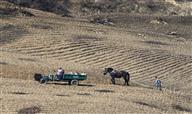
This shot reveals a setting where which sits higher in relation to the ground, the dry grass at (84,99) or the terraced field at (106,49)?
the dry grass at (84,99)

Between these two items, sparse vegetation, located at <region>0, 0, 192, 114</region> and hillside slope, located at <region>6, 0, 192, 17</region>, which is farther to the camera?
hillside slope, located at <region>6, 0, 192, 17</region>

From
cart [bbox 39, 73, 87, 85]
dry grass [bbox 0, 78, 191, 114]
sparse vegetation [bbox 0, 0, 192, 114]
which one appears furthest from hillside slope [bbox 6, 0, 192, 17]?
dry grass [bbox 0, 78, 191, 114]

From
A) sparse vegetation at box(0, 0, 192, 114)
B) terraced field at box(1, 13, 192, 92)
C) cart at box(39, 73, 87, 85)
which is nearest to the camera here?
sparse vegetation at box(0, 0, 192, 114)

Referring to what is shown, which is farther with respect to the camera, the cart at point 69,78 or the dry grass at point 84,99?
the cart at point 69,78

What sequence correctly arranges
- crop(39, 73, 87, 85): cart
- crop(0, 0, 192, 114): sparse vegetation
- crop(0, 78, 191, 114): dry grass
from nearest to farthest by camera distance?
1. crop(0, 78, 191, 114): dry grass
2. crop(0, 0, 192, 114): sparse vegetation
3. crop(39, 73, 87, 85): cart

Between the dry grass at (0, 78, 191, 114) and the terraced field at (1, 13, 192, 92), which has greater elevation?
the dry grass at (0, 78, 191, 114)

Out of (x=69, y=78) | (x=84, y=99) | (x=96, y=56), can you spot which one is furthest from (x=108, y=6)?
(x=84, y=99)

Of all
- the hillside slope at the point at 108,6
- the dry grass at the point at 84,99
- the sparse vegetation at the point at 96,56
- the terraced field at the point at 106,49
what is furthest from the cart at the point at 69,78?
the hillside slope at the point at 108,6

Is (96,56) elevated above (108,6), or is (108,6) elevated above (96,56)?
(108,6)

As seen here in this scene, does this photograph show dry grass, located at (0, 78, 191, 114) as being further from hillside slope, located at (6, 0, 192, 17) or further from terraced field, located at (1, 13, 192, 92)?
hillside slope, located at (6, 0, 192, 17)

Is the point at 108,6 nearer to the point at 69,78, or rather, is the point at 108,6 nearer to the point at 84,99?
the point at 69,78

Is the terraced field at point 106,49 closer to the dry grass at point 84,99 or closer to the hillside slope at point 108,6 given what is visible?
the dry grass at point 84,99

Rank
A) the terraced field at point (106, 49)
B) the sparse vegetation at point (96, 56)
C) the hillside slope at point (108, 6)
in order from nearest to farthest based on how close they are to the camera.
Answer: the sparse vegetation at point (96, 56) → the terraced field at point (106, 49) → the hillside slope at point (108, 6)

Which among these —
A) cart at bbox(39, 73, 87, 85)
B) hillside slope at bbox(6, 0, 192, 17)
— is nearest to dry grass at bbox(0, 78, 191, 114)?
cart at bbox(39, 73, 87, 85)
